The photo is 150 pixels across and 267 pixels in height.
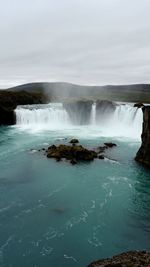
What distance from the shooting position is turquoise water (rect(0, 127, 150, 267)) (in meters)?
16.4

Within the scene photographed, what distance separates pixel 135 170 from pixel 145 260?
18.0m

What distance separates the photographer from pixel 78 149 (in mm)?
33875

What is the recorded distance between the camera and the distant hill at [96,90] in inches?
4473

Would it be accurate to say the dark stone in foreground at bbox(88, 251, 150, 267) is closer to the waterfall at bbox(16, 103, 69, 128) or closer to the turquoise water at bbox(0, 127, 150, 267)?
the turquoise water at bbox(0, 127, 150, 267)

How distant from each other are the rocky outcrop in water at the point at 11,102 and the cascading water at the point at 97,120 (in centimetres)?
185

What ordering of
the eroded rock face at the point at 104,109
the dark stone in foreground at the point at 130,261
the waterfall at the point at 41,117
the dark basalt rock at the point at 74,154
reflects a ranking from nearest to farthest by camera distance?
the dark stone in foreground at the point at 130,261 → the dark basalt rock at the point at 74,154 → the eroded rock face at the point at 104,109 → the waterfall at the point at 41,117

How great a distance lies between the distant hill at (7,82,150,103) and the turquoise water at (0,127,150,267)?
261 feet

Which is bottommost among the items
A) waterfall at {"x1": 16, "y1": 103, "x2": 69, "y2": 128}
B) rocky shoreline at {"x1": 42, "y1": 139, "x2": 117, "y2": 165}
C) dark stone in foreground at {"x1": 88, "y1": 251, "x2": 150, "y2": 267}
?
rocky shoreline at {"x1": 42, "y1": 139, "x2": 117, "y2": 165}

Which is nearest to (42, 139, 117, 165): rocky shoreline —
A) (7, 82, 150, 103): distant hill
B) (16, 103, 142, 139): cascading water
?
(16, 103, 142, 139): cascading water

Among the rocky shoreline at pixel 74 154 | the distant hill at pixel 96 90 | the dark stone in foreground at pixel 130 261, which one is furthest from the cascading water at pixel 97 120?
the distant hill at pixel 96 90

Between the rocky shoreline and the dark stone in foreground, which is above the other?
the dark stone in foreground

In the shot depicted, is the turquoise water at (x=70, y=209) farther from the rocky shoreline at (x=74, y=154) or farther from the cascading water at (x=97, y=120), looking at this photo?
the cascading water at (x=97, y=120)

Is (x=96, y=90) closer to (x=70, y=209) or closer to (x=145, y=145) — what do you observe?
(x=145, y=145)

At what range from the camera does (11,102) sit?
224 ft
